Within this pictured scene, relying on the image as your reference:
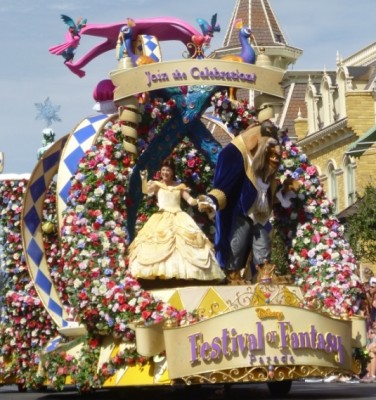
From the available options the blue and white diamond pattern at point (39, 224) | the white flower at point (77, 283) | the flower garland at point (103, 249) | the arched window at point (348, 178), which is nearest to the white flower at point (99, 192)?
the flower garland at point (103, 249)

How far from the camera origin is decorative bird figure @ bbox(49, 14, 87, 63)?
1647 cm

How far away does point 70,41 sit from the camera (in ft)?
54.3

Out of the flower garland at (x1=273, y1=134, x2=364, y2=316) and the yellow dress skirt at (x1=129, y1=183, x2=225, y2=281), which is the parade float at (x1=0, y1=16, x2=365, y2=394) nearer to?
the flower garland at (x1=273, y1=134, x2=364, y2=316)

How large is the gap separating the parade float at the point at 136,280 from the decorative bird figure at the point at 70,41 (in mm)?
18

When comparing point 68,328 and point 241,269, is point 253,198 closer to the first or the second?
point 241,269

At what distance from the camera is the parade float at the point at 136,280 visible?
13242mm

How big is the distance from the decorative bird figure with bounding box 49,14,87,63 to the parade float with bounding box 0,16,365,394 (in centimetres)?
2

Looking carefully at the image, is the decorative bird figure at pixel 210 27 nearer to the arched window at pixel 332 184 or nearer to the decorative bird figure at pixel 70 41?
the decorative bird figure at pixel 70 41

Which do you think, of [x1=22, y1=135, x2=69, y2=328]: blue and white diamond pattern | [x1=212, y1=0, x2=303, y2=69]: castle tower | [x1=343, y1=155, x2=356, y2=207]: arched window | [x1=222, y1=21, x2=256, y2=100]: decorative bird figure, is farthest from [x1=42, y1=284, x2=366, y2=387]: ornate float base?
[x1=212, y1=0, x2=303, y2=69]: castle tower

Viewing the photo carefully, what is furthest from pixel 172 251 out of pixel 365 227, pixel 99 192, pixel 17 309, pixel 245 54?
pixel 365 227

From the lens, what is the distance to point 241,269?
1454cm

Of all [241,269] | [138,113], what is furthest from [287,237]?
[138,113]

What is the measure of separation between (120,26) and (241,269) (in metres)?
3.57

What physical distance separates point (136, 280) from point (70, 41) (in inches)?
153
